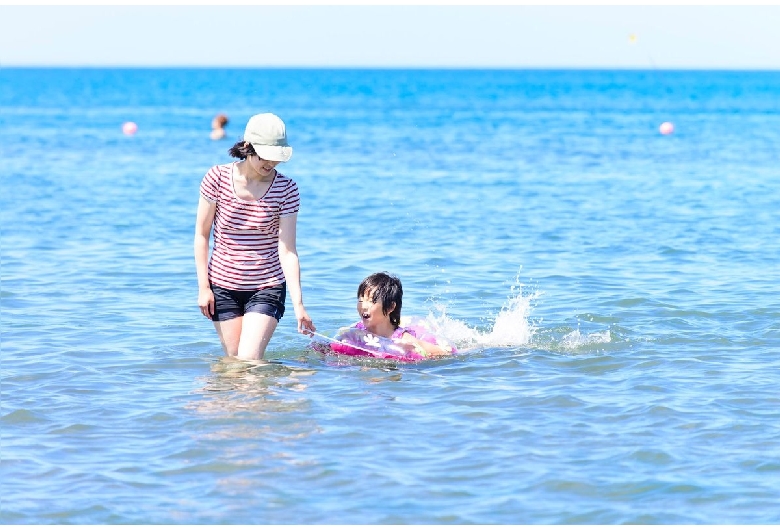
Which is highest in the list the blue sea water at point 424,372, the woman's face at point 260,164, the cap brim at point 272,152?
the cap brim at point 272,152

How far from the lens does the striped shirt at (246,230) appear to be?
7.40 meters

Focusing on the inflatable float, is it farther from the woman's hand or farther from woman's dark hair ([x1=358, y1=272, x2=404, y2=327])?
the woman's hand

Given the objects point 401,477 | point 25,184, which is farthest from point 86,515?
point 25,184

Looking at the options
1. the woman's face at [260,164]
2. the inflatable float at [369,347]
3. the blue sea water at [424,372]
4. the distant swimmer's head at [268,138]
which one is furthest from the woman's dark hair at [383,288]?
the distant swimmer's head at [268,138]

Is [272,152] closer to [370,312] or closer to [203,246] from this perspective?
[203,246]

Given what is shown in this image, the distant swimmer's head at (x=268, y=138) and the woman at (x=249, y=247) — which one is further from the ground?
the distant swimmer's head at (x=268, y=138)

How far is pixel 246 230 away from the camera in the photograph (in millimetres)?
7480

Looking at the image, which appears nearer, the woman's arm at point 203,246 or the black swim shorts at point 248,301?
the woman's arm at point 203,246

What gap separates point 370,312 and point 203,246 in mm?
1608

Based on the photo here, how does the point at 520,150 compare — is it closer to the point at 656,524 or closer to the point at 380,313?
the point at 380,313

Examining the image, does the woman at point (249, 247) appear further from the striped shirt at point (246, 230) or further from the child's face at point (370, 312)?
the child's face at point (370, 312)

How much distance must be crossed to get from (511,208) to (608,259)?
5300 millimetres

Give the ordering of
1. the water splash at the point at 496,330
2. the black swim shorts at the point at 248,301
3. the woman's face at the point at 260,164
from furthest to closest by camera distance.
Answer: the water splash at the point at 496,330
the black swim shorts at the point at 248,301
the woman's face at the point at 260,164

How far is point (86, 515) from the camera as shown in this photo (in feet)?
18.3
